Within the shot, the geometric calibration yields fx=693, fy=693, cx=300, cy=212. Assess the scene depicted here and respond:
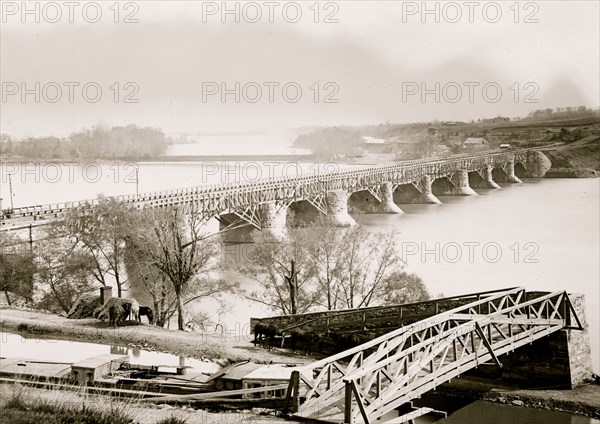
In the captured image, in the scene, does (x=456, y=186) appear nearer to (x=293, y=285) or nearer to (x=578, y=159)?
(x=578, y=159)

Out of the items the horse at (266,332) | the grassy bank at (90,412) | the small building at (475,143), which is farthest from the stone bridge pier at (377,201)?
the grassy bank at (90,412)

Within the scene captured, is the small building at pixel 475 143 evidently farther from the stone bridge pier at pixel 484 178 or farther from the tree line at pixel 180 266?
the tree line at pixel 180 266

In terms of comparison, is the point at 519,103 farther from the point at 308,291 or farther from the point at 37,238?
the point at 37,238

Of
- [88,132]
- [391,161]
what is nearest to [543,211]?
[391,161]

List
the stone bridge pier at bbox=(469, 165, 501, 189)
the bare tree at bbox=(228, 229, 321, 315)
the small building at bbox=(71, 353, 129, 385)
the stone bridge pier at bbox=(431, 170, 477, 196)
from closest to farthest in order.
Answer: the small building at bbox=(71, 353, 129, 385) → the stone bridge pier at bbox=(469, 165, 501, 189) → the stone bridge pier at bbox=(431, 170, 477, 196) → the bare tree at bbox=(228, 229, 321, 315)

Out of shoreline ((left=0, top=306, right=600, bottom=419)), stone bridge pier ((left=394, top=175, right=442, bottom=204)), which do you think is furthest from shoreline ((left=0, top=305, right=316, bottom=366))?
stone bridge pier ((left=394, top=175, right=442, bottom=204))

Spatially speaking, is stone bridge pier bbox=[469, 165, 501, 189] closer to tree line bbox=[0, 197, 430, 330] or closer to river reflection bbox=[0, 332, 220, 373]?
tree line bbox=[0, 197, 430, 330]

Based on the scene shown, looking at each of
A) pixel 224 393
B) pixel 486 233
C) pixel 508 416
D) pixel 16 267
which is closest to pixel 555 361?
pixel 508 416
